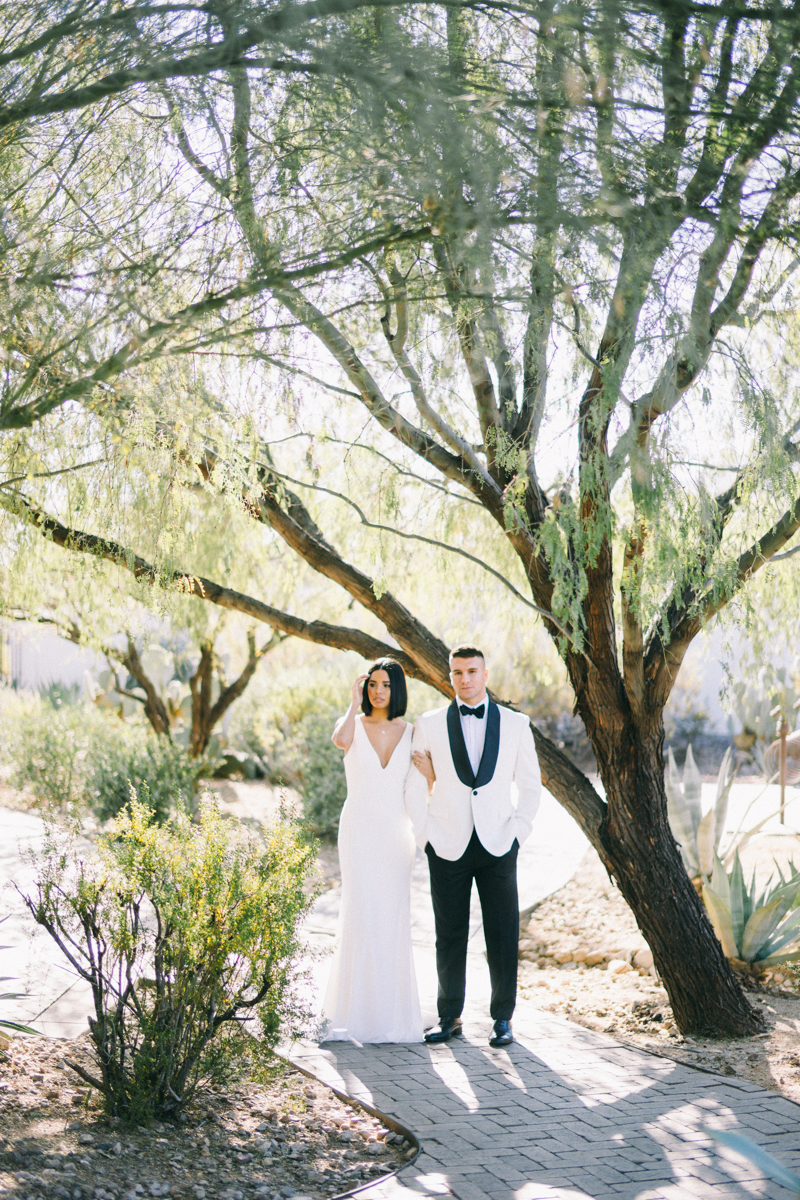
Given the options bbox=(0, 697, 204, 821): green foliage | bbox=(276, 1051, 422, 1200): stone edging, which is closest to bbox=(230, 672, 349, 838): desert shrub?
bbox=(0, 697, 204, 821): green foliage

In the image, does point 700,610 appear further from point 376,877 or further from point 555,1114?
point 555,1114

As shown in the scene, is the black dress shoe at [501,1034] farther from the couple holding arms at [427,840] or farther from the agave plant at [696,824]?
the agave plant at [696,824]

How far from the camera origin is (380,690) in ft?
18.6

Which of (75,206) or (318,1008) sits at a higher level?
(75,206)

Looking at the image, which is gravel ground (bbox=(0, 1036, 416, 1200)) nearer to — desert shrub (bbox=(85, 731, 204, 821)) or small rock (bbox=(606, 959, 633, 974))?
small rock (bbox=(606, 959, 633, 974))

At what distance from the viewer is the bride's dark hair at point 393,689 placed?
568cm

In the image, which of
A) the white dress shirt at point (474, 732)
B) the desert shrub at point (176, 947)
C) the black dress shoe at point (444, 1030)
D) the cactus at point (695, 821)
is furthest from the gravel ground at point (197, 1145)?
the cactus at point (695, 821)

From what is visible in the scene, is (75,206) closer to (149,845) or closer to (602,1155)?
(149,845)

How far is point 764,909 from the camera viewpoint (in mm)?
6629

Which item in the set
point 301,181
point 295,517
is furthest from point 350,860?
point 301,181

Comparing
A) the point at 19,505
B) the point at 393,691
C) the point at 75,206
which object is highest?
the point at 75,206

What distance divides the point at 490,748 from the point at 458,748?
166mm

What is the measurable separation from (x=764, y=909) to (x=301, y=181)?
5054mm

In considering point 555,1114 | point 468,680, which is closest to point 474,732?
point 468,680
